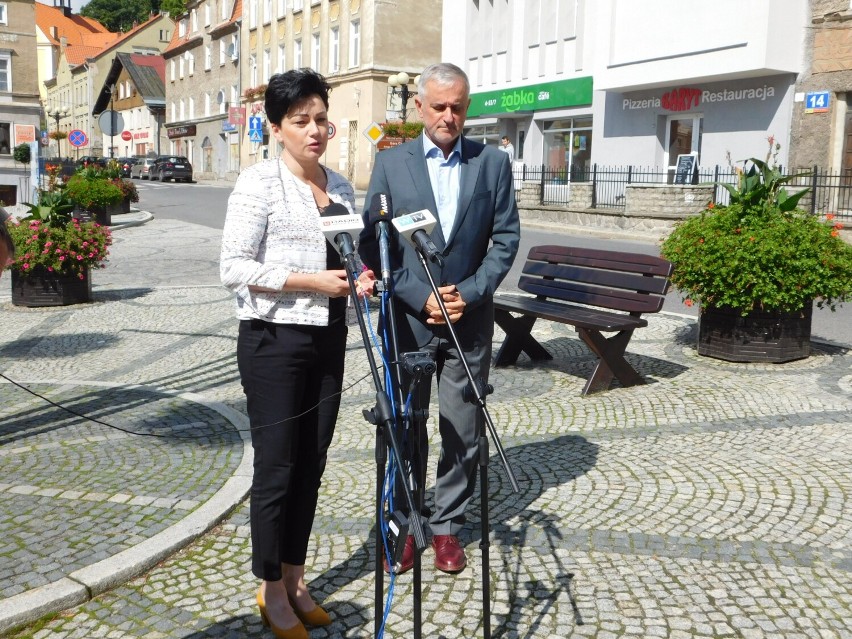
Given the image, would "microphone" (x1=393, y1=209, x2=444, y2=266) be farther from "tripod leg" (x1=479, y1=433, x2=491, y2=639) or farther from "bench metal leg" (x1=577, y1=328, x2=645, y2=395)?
"bench metal leg" (x1=577, y1=328, x2=645, y2=395)

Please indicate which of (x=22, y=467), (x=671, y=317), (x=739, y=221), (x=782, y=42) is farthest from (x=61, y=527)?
(x=782, y=42)

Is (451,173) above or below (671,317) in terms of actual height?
above

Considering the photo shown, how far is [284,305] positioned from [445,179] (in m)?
0.97

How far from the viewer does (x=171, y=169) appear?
161 feet

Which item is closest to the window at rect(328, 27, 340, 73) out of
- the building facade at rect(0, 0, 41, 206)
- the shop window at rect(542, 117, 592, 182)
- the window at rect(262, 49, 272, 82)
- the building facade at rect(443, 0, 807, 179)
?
the window at rect(262, 49, 272, 82)

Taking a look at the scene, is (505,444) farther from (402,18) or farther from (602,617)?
(402,18)

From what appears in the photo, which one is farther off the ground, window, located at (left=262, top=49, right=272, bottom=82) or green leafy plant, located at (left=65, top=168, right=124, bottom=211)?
window, located at (left=262, top=49, right=272, bottom=82)

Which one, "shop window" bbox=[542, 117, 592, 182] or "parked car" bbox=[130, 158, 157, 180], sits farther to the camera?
"parked car" bbox=[130, 158, 157, 180]

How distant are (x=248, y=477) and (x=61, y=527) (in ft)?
3.16

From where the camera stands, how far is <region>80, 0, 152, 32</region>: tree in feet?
359

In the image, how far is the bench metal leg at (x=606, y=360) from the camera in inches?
261

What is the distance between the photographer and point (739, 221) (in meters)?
7.65

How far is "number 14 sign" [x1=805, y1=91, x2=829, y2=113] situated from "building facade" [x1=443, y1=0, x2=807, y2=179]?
1.91 feet

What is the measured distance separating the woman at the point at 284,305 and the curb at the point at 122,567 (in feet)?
2.30
